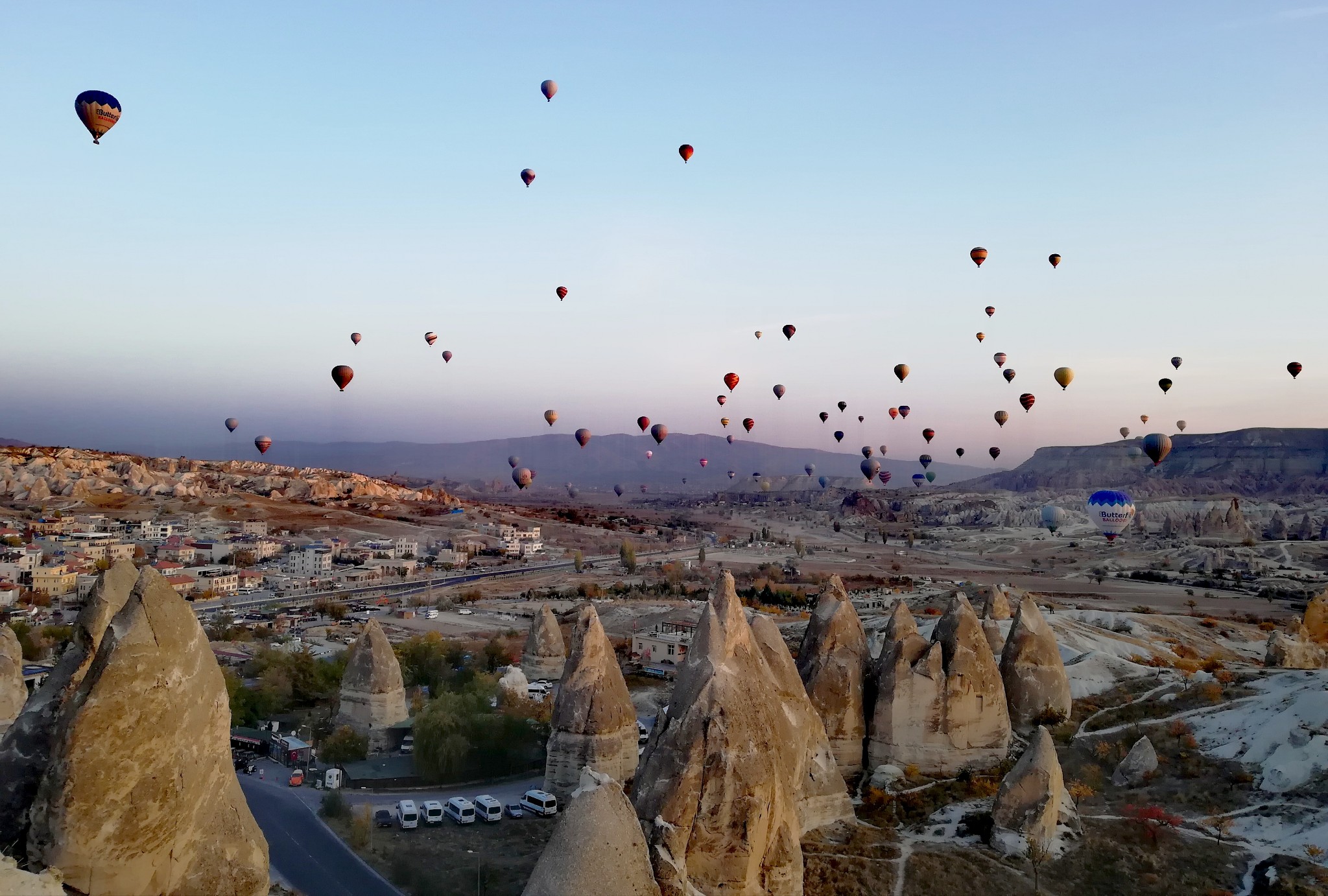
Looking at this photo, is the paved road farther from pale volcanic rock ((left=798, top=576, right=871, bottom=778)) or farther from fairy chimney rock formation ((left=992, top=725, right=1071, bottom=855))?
fairy chimney rock formation ((left=992, top=725, right=1071, bottom=855))

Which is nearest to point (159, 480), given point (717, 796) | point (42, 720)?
point (42, 720)

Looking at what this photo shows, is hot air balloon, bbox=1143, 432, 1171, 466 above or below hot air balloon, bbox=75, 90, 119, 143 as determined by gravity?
below

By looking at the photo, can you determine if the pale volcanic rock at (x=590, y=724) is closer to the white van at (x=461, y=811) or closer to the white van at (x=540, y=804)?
the white van at (x=540, y=804)

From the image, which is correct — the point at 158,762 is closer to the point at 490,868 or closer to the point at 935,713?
the point at 490,868

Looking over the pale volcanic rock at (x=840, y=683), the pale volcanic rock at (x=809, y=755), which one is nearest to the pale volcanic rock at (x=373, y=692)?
the pale volcanic rock at (x=840, y=683)

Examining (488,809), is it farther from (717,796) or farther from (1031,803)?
(717,796)

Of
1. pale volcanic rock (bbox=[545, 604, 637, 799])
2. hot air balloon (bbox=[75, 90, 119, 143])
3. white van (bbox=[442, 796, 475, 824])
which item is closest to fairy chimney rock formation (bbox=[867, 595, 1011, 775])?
pale volcanic rock (bbox=[545, 604, 637, 799])

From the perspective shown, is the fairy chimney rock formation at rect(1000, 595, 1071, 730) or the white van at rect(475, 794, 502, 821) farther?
the fairy chimney rock formation at rect(1000, 595, 1071, 730)
